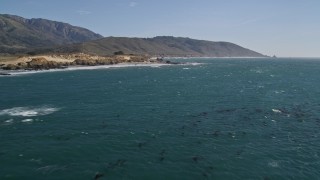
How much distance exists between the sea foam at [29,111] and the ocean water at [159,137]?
164mm

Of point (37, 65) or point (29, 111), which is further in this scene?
point (37, 65)

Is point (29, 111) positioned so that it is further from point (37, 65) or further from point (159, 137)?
point (37, 65)

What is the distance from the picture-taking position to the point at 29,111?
62531 millimetres

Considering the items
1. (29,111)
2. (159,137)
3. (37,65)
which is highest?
(37,65)

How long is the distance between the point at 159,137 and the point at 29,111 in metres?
28.0

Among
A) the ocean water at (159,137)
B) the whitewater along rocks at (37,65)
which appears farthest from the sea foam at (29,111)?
the whitewater along rocks at (37,65)

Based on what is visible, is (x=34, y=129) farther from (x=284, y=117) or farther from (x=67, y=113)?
(x=284, y=117)

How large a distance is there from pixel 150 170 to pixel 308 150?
19.4 m

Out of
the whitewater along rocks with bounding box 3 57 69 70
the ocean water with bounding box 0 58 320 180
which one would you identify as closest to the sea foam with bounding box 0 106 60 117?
the ocean water with bounding box 0 58 320 180

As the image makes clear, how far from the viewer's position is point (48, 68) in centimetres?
16375

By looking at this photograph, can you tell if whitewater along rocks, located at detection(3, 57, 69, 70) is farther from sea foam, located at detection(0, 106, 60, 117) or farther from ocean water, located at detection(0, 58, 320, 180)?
sea foam, located at detection(0, 106, 60, 117)

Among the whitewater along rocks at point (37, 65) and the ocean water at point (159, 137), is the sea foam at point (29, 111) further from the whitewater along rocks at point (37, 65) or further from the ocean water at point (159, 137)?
the whitewater along rocks at point (37, 65)

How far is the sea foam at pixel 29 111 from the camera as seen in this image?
59969mm

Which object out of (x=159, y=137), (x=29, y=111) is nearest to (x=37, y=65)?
(x=29, y=111)
